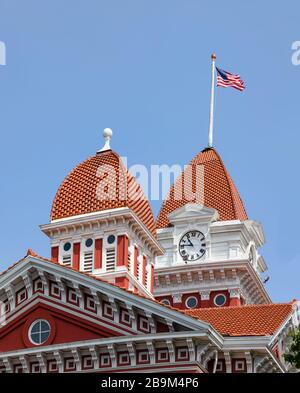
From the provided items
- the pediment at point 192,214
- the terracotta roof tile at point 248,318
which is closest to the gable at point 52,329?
the terracotta roof tile at point 248,318

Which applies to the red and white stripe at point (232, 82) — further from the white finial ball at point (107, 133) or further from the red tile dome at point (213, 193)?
the white finial ball at point (107, 133)

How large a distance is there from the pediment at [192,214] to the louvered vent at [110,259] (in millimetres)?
13615

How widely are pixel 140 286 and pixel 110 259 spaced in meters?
1.86

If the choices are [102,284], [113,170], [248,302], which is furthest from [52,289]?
[248,302]

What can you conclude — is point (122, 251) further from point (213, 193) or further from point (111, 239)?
point (213, 193)

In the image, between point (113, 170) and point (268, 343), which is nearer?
point (268, 343)

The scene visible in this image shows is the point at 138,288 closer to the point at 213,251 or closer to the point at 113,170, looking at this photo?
the point at 113,170

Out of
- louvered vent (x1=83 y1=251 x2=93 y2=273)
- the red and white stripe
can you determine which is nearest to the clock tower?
the red and white stripe

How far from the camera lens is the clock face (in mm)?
68188
